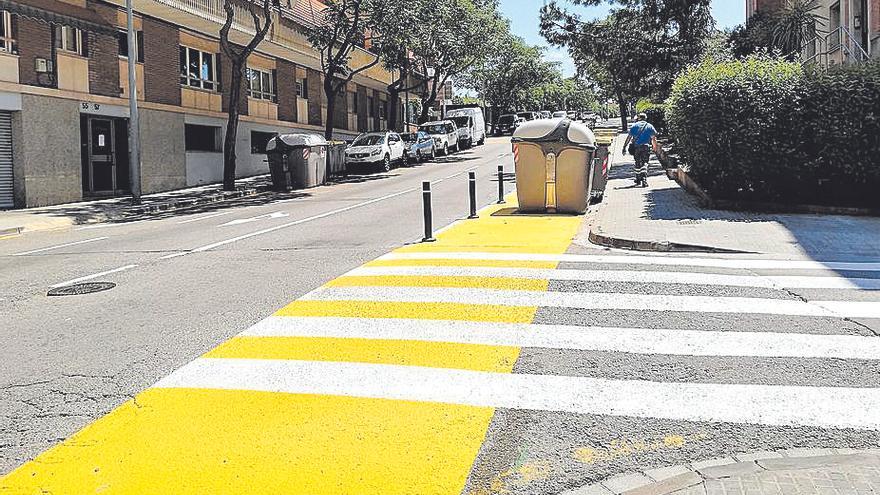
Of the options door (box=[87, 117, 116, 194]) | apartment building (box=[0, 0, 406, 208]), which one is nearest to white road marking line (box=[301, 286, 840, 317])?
apartment building (box=[0, 0, 406, 208])

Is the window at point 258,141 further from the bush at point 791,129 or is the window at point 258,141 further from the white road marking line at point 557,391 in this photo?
the white road marking line at point 557,391

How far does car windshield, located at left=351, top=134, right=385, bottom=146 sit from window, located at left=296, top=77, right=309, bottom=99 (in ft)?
21.1

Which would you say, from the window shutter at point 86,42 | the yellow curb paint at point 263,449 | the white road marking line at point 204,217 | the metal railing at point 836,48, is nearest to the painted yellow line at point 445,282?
the yellow curb paint at point 263,449

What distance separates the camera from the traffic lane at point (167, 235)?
1108 cm

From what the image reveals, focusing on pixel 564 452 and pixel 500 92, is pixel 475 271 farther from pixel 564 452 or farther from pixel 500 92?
pixel 500 92

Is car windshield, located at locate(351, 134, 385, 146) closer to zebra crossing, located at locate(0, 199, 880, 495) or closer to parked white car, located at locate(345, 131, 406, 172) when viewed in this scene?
parked white car, located at locate(345, 131, 406, 172)

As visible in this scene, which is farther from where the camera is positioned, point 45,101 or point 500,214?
point 45,101

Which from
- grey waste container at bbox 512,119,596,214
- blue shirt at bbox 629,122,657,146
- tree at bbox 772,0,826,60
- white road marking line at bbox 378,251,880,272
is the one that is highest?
tree at bbox 772,0,826,60

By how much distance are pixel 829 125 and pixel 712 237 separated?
14.0ft

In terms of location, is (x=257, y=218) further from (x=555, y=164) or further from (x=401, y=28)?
(x=401, y=28)

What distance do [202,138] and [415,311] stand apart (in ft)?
82.1

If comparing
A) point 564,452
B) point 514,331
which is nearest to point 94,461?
point 564,452

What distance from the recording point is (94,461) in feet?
14.5

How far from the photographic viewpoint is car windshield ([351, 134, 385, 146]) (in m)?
33.8
